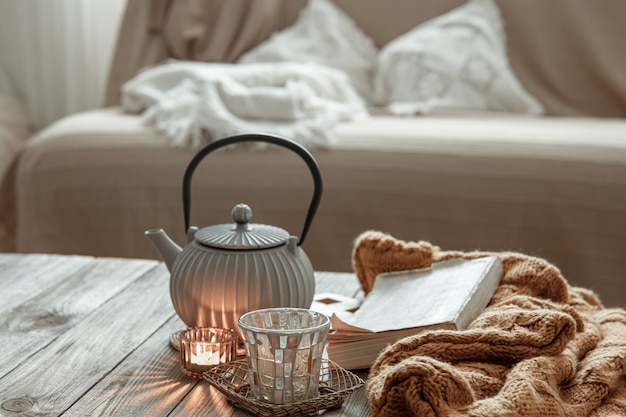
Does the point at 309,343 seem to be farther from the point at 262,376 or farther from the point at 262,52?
the point at 262,52

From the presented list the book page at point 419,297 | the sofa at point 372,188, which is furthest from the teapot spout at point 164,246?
the sofa at point 372,188

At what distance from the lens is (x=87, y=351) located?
0.95 meters

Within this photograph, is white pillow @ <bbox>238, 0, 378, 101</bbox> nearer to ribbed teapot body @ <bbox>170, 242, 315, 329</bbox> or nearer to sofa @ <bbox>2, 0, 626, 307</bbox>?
sofa @ <bbox>2, 0, 626, 307</bbox>

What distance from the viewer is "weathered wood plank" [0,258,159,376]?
0.97m

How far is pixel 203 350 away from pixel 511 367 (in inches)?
11.8

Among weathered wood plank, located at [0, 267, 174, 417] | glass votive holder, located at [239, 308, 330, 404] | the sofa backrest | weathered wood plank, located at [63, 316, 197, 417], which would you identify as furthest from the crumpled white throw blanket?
glass votive holder, located at [239, 308, 330, 404]

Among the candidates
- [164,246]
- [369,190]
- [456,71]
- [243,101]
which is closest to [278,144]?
[164,246]

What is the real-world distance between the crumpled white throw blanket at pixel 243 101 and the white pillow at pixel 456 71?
16 centimetres

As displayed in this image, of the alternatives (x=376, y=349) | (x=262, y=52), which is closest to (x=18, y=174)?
(x=262, y=52)

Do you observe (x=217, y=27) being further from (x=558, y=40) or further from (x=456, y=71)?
(x=558, y=40)

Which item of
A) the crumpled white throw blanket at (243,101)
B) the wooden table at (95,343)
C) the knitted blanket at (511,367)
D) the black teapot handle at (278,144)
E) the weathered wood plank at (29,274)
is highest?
the black teapot handle at (278,144)

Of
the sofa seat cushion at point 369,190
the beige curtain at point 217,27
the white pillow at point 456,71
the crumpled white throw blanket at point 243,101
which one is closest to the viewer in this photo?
the sofa seat cushion at point 369,190

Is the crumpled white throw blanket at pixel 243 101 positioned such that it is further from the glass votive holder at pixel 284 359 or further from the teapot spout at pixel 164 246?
the glass votive holder at pixel 284 359

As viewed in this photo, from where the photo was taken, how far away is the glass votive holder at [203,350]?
0.88 meters
